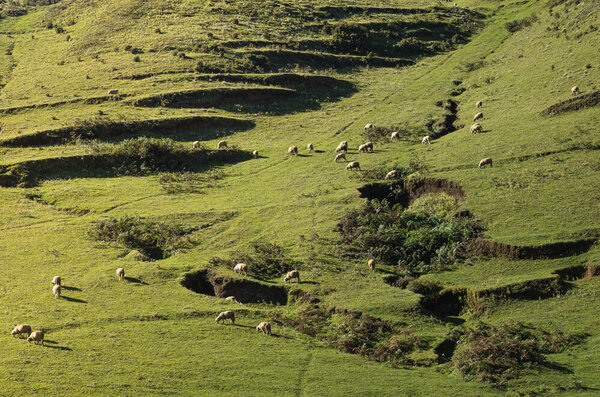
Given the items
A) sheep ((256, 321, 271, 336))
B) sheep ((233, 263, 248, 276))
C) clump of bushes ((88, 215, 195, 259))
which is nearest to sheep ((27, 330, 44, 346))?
sheep ((256, 321, 271, 336))

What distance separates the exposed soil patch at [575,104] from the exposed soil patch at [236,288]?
126 ft

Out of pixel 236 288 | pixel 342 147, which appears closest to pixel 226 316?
pixel 236 288

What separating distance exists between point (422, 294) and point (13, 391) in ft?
79.6

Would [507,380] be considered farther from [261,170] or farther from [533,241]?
[261,170]

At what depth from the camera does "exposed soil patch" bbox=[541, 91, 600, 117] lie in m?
59.0

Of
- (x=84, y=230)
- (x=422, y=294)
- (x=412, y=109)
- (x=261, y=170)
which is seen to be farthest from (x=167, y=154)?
(x=422, y=294)

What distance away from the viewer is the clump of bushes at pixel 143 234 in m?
46.4

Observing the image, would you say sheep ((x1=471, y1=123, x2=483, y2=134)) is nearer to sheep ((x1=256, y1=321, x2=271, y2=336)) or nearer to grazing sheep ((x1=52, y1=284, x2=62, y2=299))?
sheep ((x1=256, y1=321, x2=271, y2=336))

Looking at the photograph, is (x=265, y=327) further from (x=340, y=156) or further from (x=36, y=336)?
(x=340, y=156)

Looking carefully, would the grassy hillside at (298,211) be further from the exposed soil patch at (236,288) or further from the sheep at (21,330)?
the sheep at (21,330)

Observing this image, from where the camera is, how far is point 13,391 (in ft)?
86.0

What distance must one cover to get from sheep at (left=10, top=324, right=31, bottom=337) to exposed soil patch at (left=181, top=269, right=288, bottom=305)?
10.9 metres

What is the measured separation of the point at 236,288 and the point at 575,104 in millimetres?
42270

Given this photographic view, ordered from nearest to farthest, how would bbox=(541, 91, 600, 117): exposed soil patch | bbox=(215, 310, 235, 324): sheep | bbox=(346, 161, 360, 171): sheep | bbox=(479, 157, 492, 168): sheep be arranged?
bbox=(215, 310, 235, 324): sheep
bbox=(479, 157, 492, 168): sheep
bbox=(346, 161, 360, 171): sheep
bbox=(541, 91, 600, 117): exposed soil patch
